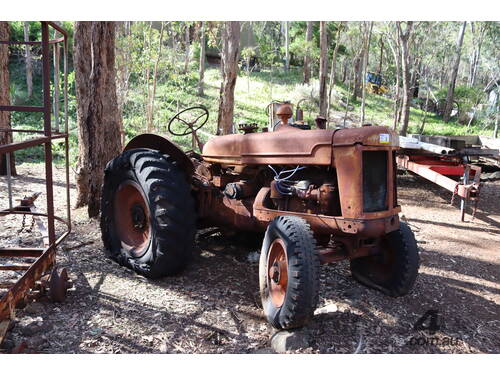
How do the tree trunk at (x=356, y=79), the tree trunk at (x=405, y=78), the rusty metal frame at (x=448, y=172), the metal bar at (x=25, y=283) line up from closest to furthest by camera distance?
the metal bar at (x=25, y=283), the rusty metal frame at (x=448, y=172), the tree trunk at (x=405, y=78), the tree trunk at (x=356, y=79)

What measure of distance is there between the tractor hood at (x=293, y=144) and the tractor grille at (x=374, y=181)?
13 cm

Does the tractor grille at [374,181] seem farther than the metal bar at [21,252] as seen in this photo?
No

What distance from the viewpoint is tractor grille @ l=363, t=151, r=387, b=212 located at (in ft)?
11.0

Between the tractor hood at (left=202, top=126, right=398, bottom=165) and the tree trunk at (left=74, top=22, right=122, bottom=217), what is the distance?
78.4 inches

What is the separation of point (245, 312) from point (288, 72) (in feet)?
105

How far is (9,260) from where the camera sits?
174 inches

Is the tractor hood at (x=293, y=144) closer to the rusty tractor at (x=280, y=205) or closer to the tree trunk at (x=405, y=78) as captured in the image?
the rusty tractor at (x=280, y=205)

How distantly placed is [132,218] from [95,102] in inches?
78.2

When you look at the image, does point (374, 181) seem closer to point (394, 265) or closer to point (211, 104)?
point (394, 265)

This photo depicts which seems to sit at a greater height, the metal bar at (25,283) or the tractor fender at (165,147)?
the tractor fender at (165,147)

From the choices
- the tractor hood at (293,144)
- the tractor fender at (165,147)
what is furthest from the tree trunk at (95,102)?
the tractor hood at (293,144)

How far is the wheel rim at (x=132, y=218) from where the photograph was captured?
4.35 meters

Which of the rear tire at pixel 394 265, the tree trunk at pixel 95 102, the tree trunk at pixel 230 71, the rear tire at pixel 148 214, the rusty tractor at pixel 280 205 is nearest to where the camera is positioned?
the rusty tractor at pixel 280 205

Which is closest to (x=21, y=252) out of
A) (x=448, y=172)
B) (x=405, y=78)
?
(x=448, y=172)
